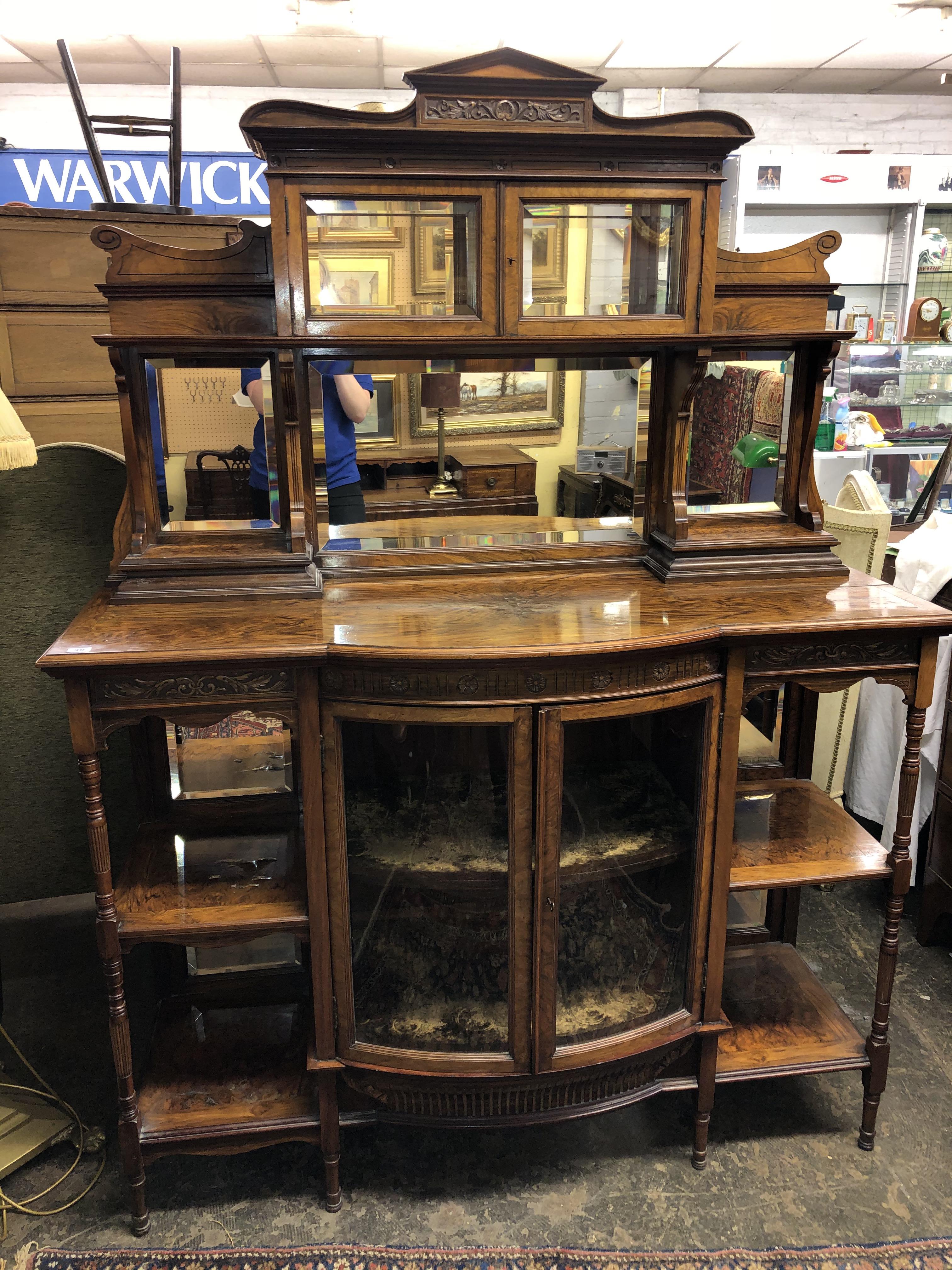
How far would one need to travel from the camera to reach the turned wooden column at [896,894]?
1.84 meters

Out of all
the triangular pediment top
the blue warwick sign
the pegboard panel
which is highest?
the blue warwick sign

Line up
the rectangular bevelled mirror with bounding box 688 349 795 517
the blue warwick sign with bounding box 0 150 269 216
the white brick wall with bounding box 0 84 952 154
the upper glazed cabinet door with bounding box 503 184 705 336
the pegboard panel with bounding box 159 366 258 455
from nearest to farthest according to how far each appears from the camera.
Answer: the upper glazed cabinet door with bounding box 503 184 705 336 < the pegboard panel with bounding box 159 366 258 455 < the rectangular bevelled mirror with bounding box 688 349 795 517 < the blue warwick sign with bounding box 0 150 269 216 < the white brick wall with bounding box 0 84 952 154

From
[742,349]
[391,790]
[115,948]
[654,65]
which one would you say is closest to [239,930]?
[115,948]

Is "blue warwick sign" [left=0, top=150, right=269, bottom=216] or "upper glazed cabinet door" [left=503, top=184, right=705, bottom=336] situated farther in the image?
"blue warwick sign" [left=0, top=150, right=269, bottom=216]

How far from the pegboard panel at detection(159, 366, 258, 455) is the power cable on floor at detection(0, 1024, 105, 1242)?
1.32m

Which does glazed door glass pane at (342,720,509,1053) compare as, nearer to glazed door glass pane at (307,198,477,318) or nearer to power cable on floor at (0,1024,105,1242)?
power cable on floor at (0,1024,105,1242)

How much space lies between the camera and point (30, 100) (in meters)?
5.44

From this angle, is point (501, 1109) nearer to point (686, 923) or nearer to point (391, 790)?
point (686, 923)

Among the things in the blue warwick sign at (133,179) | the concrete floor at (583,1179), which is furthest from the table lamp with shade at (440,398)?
the blue warwick sign at (133,179)

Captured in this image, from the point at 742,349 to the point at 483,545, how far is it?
0.68 metres

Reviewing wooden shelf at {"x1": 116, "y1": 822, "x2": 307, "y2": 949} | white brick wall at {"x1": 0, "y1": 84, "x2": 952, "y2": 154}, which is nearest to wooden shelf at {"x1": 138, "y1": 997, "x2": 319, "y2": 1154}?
wooden shelf at {"x1": 116, "y1": 822, "x2": 307, "y2": 949}

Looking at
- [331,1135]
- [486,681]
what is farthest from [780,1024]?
[486,681]

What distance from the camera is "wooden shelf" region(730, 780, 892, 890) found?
1.91 m

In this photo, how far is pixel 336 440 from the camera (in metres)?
1.99
